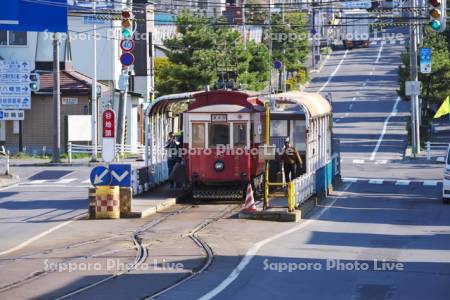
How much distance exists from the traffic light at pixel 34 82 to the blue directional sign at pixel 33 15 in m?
25.1

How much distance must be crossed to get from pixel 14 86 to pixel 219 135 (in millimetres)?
22530

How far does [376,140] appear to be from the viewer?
63.2 metres

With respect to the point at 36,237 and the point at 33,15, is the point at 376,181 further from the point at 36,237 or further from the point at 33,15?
the point at 36,237

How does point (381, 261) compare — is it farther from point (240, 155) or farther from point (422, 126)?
point (422, 126)

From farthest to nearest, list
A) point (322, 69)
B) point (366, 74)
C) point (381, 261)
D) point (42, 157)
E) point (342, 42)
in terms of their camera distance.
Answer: point (342, 42)
point (322, 69)
point (366, 74)
point (42, 157)
point (381, 261)

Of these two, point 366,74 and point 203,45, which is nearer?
point 203,45

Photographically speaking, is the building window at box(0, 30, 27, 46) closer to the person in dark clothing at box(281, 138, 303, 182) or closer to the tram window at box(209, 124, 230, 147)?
the tram window at box(209, 124, 230, 147)

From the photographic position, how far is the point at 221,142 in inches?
1138

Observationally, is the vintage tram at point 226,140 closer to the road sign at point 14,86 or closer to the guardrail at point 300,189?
the guardrail at point 300,189

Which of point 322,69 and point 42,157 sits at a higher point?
point 322,69

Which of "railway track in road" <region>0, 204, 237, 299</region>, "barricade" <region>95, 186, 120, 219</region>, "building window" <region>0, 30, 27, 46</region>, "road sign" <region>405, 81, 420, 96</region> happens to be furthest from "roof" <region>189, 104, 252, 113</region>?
"building window" <region>0, 30, 27, 46</region>

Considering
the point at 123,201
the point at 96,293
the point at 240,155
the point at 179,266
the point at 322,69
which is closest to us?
the point at 96,293

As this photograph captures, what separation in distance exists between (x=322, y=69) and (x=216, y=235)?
285 feet

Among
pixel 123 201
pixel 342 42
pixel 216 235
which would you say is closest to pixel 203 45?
pixel 123 201
